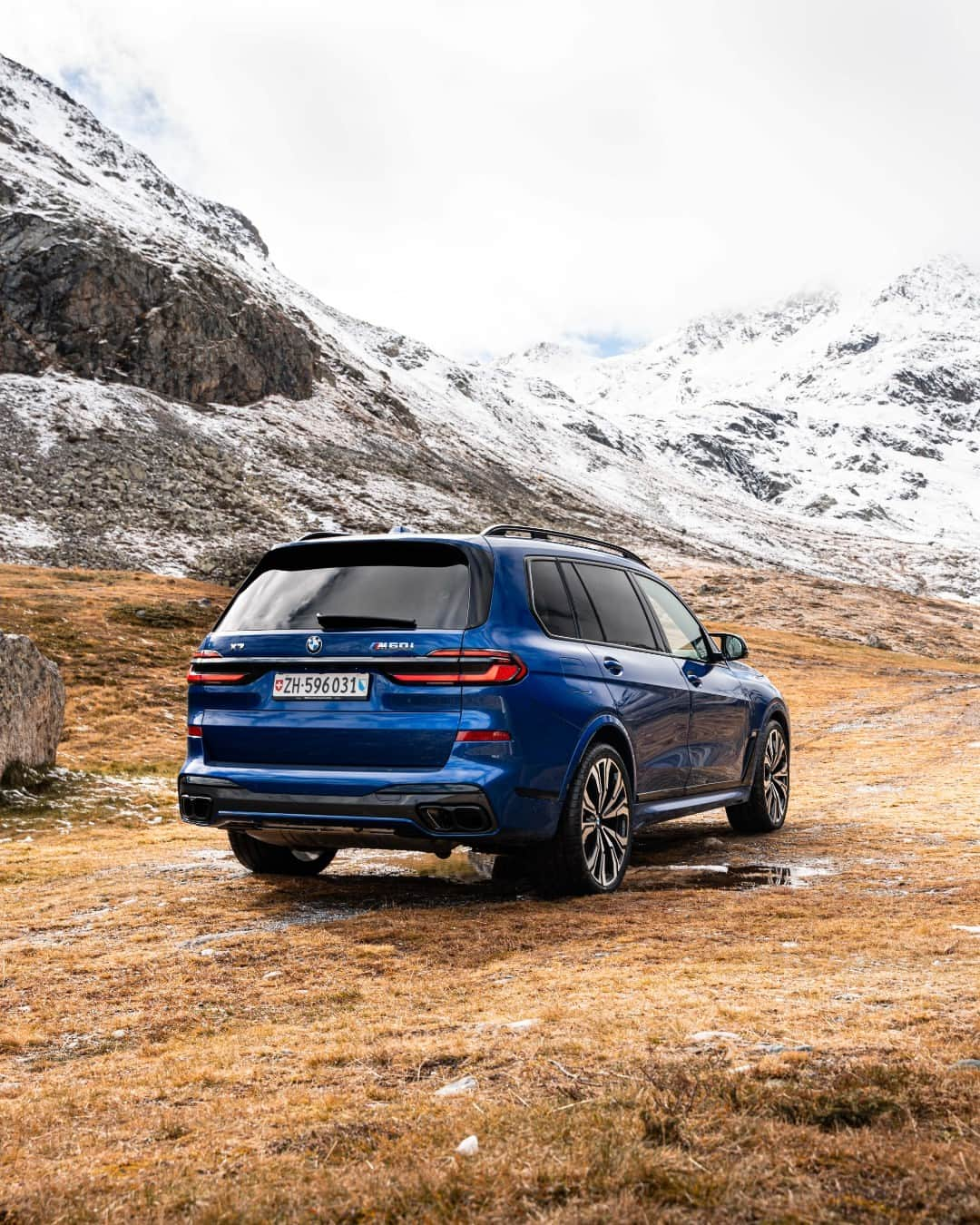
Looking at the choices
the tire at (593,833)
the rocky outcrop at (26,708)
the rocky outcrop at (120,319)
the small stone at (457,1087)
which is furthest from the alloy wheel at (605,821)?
the rocky outcrop at (120,319)

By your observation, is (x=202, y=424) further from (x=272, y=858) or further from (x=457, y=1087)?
(x=457, y=1087)

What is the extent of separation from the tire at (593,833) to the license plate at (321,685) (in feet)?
4.34

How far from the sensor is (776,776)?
9828mm

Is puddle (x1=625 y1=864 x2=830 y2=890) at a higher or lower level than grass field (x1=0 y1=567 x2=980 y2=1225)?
lower

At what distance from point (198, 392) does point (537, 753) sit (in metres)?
93.8

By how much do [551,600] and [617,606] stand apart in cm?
100

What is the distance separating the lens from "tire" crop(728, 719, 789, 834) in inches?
371

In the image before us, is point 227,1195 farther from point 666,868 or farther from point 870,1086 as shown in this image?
point 666,868

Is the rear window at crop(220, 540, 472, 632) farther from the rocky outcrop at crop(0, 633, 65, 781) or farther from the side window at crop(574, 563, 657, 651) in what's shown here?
the rocky outcrop at crop(0, 633, 65, 781)

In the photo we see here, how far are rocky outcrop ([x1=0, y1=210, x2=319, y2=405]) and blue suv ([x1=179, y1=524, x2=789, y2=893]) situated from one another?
280 feet

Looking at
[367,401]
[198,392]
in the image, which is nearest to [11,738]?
[198,392]

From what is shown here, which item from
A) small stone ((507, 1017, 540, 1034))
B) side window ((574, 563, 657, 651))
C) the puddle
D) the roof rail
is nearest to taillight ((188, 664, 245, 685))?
the roof rail

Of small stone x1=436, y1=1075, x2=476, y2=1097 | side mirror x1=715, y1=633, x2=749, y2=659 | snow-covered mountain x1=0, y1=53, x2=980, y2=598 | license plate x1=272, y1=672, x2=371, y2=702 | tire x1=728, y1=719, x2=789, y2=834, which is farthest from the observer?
snow-covered mountain x1=0, y1=53, x2=980, y2=598

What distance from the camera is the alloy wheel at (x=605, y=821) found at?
6598 millimetres
